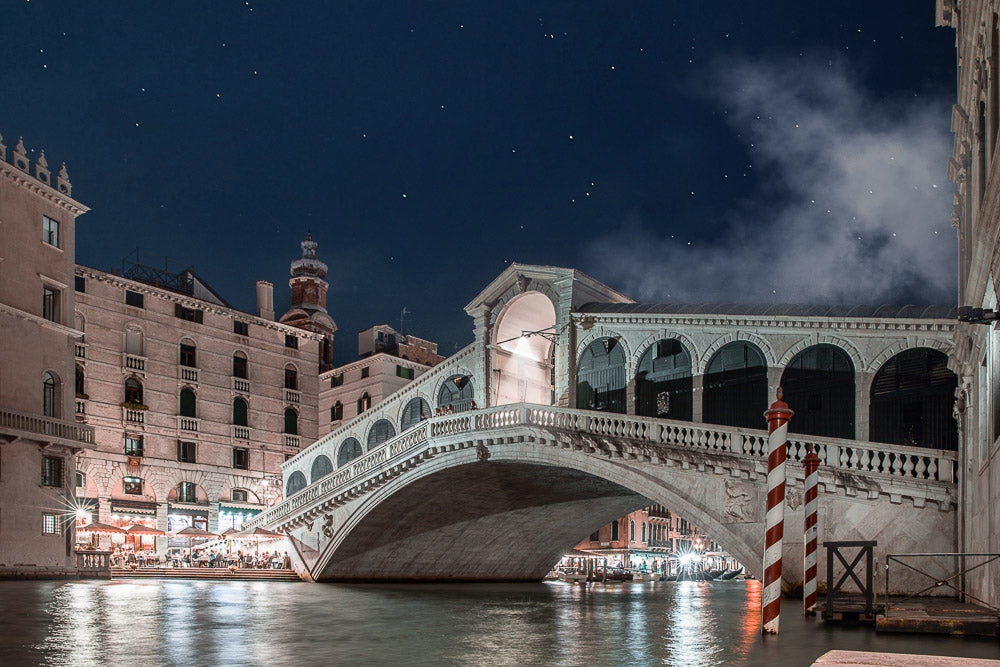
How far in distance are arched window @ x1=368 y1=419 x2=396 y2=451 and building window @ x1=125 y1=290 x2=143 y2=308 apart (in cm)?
1164

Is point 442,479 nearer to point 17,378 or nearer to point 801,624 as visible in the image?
point 17,378

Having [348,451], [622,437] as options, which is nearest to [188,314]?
[348,451]

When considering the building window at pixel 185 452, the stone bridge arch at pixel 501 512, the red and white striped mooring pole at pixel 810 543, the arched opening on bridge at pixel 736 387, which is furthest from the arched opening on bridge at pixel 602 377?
the building window at pixel 185 452

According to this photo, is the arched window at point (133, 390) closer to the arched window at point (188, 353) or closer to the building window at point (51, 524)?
the arched window at point (188, 353)

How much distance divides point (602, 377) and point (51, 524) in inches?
709

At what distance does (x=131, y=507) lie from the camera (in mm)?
38125

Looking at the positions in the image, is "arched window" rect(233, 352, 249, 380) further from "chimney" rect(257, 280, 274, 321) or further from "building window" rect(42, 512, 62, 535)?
"building window" rect(42, 512, 62, 535)

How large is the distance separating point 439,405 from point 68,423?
12.7 metres

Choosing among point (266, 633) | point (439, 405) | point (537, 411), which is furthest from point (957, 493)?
point (439, 405)

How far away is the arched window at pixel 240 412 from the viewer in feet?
143

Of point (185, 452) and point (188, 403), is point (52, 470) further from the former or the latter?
point (188, 403)

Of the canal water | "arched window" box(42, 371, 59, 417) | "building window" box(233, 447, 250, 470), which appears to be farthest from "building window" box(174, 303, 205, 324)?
the canal water

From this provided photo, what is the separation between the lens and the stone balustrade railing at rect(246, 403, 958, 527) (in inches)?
750

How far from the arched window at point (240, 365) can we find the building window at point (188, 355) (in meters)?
2.16
